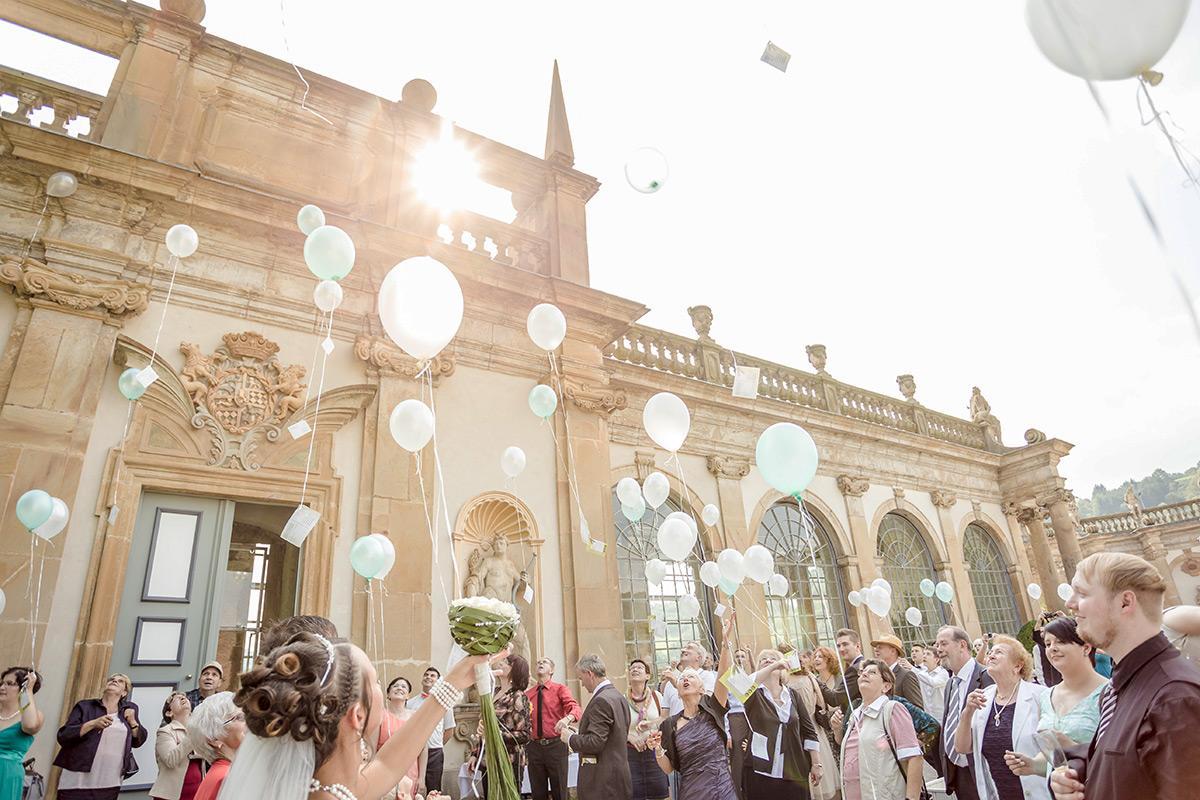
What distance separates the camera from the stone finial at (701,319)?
13.6 meters

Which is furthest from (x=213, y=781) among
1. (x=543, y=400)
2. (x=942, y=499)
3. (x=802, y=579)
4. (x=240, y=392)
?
(x=942, y=499)

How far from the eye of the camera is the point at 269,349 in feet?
23.2

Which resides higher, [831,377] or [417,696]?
[831,377]

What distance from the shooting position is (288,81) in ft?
27.8

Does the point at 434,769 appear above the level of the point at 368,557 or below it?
below

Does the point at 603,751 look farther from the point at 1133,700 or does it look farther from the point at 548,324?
the point at 548,324

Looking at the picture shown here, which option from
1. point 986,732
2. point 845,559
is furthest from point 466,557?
point 845,559

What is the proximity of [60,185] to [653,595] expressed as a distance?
9.36 meters

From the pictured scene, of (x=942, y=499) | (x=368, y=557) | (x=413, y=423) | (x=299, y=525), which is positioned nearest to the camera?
(x=368, y=557)

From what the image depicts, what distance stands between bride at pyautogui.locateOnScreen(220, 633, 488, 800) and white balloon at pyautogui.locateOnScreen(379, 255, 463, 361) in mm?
3396

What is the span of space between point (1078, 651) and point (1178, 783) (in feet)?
4.38

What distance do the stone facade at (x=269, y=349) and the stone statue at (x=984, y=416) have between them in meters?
13.6

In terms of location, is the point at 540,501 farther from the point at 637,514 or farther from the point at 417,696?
the point at 417,696

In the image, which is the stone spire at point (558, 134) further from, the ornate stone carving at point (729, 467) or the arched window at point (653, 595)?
the ornate stone carving at point (729, 467)
